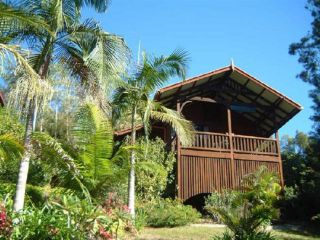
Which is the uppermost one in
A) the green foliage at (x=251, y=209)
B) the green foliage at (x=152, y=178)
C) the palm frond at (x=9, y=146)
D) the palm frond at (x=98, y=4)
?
the palm frond at (x=98, y=4)

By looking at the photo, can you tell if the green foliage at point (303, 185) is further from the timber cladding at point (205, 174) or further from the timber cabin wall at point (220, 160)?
the timber cladding at point (205, 174)

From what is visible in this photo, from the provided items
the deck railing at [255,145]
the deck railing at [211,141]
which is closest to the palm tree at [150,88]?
the deck railing at [211,141]

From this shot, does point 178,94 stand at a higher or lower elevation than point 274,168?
higher

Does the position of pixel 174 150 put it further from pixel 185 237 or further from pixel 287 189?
pixel 185 237

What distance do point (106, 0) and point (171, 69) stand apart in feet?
14.5

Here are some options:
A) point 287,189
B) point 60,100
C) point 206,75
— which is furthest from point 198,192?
point 60,100

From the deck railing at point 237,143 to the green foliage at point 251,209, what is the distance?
5956 mm

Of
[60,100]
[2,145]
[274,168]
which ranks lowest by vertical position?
[2,145]

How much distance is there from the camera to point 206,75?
1950cm

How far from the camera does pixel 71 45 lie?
10242 millimetres

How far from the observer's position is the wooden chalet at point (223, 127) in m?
18.8

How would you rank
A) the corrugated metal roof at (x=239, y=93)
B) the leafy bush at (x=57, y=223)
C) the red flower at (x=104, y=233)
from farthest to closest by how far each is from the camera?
1. the corrugated metal roof at (x=239, y=93)
2. the red flower at (x=104, y=233)
3. the leafy bush at (x=57, y=223)

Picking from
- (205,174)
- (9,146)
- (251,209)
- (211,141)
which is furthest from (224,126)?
(9,146)

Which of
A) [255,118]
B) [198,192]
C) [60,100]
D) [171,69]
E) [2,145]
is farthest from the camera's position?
[60,100]
